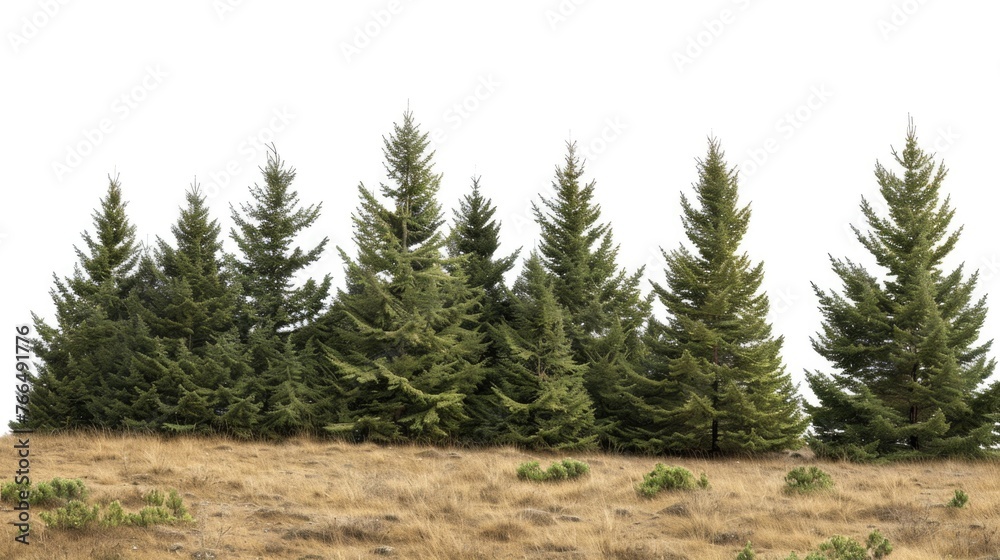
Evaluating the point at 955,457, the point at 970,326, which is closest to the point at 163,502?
the point at 955,457

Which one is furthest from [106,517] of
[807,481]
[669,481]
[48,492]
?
[807,481]

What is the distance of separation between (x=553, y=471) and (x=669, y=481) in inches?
101

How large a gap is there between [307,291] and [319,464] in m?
9.11

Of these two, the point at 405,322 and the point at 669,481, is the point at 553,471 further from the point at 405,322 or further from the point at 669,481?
the point at 405,322

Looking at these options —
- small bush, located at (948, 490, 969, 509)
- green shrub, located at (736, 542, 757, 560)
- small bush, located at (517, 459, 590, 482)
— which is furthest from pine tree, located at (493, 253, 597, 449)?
green shrub, located at (736, 542, 757, 560)

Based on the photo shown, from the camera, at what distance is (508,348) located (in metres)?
25.3

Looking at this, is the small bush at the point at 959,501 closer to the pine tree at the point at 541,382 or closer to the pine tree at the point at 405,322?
Answer: the pine tree at the point at 541,382

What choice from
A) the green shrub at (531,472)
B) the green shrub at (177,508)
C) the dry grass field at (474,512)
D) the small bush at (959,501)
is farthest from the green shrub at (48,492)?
the small bush at (959,501)

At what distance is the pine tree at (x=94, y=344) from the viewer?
2492cm

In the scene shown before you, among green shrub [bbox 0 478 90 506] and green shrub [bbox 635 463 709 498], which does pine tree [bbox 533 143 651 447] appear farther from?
green shrub [bbox 0 478 90 506]

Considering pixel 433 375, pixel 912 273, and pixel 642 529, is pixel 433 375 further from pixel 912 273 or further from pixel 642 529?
pixel 912 273

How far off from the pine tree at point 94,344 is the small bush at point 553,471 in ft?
47.8

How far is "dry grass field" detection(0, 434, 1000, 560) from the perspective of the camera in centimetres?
995

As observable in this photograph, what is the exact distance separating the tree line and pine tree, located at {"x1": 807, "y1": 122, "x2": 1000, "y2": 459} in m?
0.06
